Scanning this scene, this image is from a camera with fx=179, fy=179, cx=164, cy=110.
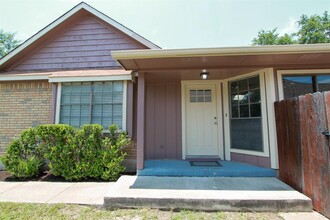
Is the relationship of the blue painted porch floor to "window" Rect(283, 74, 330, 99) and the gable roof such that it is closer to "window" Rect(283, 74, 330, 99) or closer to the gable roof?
"window" Rect(283, 74, 330, 99)

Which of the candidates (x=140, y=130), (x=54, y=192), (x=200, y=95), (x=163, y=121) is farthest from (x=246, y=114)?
(x=54, y=192)

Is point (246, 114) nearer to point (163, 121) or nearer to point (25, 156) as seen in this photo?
point (163, 121)

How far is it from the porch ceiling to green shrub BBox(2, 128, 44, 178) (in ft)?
9.64

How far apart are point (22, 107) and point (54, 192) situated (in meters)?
3.12

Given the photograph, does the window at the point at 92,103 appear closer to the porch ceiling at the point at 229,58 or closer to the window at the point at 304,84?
the porch ceiling at the point at 229,58

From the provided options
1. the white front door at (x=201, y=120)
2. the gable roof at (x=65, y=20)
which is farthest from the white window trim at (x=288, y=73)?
the gable roof at (x=65, y=20)

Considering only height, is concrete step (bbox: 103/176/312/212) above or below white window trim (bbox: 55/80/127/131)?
below

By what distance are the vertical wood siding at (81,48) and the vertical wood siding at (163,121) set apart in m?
1.52

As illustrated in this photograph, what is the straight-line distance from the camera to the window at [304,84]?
3965 mm

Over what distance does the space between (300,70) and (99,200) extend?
15.9 ft

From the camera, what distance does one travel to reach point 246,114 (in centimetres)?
436

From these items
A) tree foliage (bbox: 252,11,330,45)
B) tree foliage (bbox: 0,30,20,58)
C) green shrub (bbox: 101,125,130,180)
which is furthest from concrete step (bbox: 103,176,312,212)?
tree foliage (bbox: 0,30,20,58)

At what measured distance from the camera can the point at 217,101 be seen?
198 inches

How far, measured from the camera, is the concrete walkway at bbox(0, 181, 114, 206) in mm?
3018
